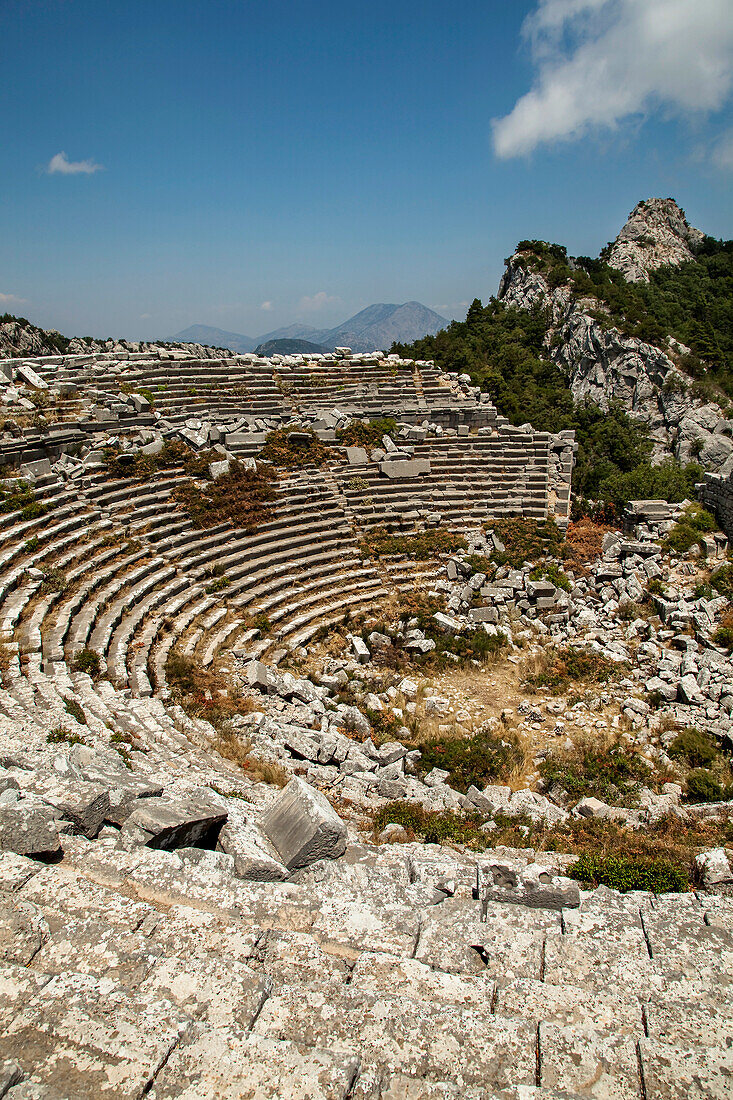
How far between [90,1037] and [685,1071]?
3056 millimetres

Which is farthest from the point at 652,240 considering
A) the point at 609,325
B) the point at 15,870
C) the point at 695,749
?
the point at 15,870

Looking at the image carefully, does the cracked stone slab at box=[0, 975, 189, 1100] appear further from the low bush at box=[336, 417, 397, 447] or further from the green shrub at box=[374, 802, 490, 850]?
the low bush at box=[336, 417, 397, 447]

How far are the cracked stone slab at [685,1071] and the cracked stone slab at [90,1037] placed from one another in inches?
96.8

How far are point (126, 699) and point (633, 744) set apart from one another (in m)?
7.82

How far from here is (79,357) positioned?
847 inches

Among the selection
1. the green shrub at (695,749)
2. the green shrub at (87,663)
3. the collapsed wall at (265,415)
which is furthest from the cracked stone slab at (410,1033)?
the collapsed wall at (265,415)

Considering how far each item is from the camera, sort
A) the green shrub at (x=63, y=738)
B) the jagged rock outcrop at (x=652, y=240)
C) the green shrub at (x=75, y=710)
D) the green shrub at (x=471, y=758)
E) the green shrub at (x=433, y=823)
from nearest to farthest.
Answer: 1. the green shrub at (x=433, y=823)
2. the green shrub at (x=63, y=738)
3. the green shrub at (x=75, y=710)
4. the green shrub at (x=471, y=758)
5. the jagged rock outcrop at (x=652, y=240)

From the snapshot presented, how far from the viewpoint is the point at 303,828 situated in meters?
5.05

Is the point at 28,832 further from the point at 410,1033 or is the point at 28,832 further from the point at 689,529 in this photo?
the point at 689,529

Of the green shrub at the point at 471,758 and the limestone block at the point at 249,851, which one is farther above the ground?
the limestone block at the point at 249,851

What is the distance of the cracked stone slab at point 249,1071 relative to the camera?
2738mm

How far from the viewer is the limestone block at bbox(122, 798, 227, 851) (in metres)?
4.60

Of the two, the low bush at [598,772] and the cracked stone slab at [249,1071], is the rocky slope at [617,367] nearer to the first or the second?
the low bush at [598,772]

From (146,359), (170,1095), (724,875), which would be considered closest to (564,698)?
(724,875)
